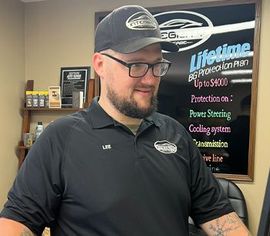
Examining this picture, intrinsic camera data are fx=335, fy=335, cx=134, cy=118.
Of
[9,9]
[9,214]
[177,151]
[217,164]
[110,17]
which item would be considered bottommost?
[217,164]

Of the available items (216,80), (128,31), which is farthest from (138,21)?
(216,80)

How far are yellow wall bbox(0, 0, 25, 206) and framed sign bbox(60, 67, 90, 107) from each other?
48 cm

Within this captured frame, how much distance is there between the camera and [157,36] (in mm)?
1162

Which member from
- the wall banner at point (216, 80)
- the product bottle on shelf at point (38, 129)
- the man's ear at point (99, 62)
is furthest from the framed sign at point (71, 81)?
the man's ear at point (99, 62)

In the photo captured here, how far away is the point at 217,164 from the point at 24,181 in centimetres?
216

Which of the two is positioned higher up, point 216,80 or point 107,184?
point 216,80

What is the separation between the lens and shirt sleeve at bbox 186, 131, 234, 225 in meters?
1.18

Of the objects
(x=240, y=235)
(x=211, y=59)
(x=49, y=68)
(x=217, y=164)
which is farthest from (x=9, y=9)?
(x=240, y=235)

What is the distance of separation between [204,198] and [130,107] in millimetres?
418

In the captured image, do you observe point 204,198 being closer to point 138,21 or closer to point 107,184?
point 107,184

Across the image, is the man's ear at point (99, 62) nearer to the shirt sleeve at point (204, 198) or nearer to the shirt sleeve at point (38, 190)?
the shirt sleeve at point (38, 190)

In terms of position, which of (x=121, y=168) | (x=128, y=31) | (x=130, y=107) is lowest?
(x=121, y=168)

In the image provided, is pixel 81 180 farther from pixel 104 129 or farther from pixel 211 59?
pixel 211 59

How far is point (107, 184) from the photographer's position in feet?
3.42
